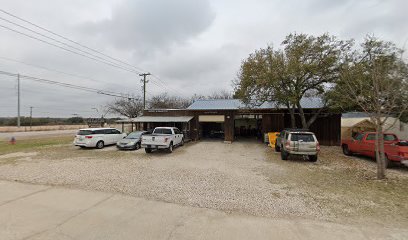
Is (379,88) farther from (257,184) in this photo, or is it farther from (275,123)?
(275,123)

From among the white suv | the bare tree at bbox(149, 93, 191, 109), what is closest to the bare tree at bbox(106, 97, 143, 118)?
the bare tree at bbox(149, 93, 191, 109)

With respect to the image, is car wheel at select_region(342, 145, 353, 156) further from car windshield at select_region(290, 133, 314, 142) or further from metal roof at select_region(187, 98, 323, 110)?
metal roof at select_region(187, 98, 323, 110)

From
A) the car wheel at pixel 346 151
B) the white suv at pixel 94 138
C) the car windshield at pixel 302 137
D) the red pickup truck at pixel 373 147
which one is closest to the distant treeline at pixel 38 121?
the white suv at pixel 94 138

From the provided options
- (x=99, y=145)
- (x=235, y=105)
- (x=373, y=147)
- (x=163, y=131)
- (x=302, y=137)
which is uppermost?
(x=235, y=105)

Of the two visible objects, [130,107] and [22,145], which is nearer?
[22,145]

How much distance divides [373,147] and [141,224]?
12311mm

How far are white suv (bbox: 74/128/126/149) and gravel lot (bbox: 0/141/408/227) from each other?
5304 mm

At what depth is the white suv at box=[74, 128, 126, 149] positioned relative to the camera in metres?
16.0

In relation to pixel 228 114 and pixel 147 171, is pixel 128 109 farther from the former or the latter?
pixel 147 171

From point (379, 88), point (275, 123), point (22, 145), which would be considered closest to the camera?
point (379, 88)

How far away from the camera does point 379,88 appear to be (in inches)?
373

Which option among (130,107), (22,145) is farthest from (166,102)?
(22,145)

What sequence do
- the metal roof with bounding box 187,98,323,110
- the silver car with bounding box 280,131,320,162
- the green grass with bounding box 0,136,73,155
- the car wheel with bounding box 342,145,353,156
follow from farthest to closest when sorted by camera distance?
the metal roof with bounding box 187,98,323,110
the green grass with bounding box 0,136,73,155
the car wheel with bounding box 342,145,353,156
the silver car with bounding box 280,131,320,162

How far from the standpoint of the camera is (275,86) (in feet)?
50.6
